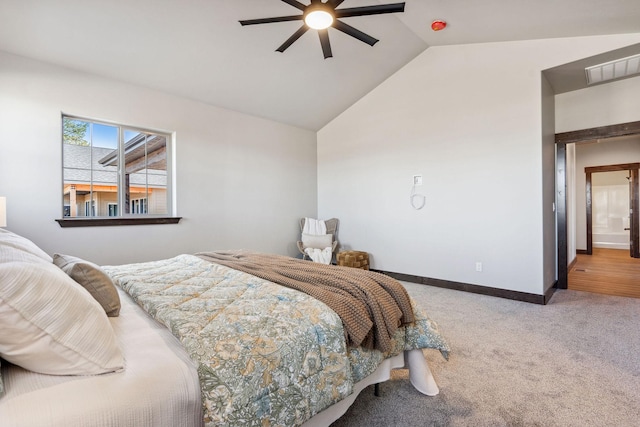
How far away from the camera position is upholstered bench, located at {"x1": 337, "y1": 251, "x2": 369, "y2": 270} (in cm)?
455

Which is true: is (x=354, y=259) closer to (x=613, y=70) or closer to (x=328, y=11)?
(x=328, y=11)

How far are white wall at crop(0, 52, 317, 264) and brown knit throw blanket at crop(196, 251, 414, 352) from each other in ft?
8.09

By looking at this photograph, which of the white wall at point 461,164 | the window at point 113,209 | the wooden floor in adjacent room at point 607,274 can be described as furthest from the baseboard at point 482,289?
the window at point 113,209

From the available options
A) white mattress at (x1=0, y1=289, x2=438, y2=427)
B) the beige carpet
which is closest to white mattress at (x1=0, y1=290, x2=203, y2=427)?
white mattress at (x1=0, y1=289, x2=438, y2=427)

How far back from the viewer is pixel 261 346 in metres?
1.08

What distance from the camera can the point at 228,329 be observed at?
3.67ft

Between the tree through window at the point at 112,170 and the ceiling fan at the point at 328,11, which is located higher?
the ceiling fan at the point at 328,11

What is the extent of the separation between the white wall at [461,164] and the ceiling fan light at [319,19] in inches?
95.6

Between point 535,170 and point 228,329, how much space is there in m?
3.72

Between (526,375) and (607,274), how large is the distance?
4.27 m

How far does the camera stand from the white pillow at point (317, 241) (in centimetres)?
503

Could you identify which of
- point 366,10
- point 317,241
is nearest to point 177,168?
point 317,241

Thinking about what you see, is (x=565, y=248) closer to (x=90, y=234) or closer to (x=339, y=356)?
(x=339, y=356)

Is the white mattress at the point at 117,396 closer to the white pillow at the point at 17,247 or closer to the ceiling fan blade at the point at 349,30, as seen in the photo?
the white pillow at the point at 17,247
